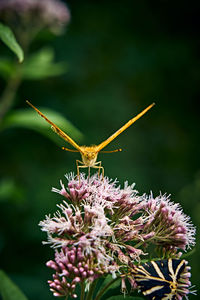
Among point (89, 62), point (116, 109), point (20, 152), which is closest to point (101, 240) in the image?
point (20, 152)

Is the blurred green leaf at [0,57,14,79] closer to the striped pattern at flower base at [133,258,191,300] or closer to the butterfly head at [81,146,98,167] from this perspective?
the butterfly head at [81,146,98,167]

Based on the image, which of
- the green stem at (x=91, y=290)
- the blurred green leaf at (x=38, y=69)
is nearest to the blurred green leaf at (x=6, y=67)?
the blurred green leaf at (x=38, y=69)

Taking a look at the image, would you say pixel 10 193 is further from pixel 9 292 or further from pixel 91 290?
pixel 91 290

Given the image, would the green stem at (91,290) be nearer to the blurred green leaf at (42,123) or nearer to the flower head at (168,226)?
the flower head at (168,226)

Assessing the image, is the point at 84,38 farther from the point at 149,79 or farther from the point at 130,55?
the point at 149,79


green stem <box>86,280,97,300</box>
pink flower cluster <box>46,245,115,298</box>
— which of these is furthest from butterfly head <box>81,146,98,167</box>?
green stem <box>86,280,97,300</box>

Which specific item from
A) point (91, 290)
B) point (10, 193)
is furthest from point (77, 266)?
point (10, 193)
